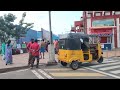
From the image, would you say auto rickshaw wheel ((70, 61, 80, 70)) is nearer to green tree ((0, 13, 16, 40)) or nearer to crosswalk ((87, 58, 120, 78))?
crosswalk ((87, 58, 120, 78))

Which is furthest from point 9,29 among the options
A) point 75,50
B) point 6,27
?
point 75,50

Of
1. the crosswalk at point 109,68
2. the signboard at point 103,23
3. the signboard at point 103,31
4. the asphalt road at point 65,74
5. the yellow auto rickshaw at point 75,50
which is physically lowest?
the asphalt road at point 65,74

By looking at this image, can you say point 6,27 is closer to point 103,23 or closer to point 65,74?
point 103,23

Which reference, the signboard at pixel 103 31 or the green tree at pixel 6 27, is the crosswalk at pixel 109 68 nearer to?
the signboard at pixel 103 31

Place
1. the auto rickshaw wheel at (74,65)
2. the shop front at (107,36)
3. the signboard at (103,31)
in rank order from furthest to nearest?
the signboard at (103,31)
the shop front at (107,36)
the auto rickshaw wheel at (74,65)

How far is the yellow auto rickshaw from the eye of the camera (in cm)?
1417

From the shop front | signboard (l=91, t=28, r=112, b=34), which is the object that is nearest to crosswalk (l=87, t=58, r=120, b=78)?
the shop front

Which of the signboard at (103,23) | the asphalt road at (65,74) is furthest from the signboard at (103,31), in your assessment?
the asphalt road at (65,74)

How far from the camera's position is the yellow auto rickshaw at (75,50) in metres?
14.2
